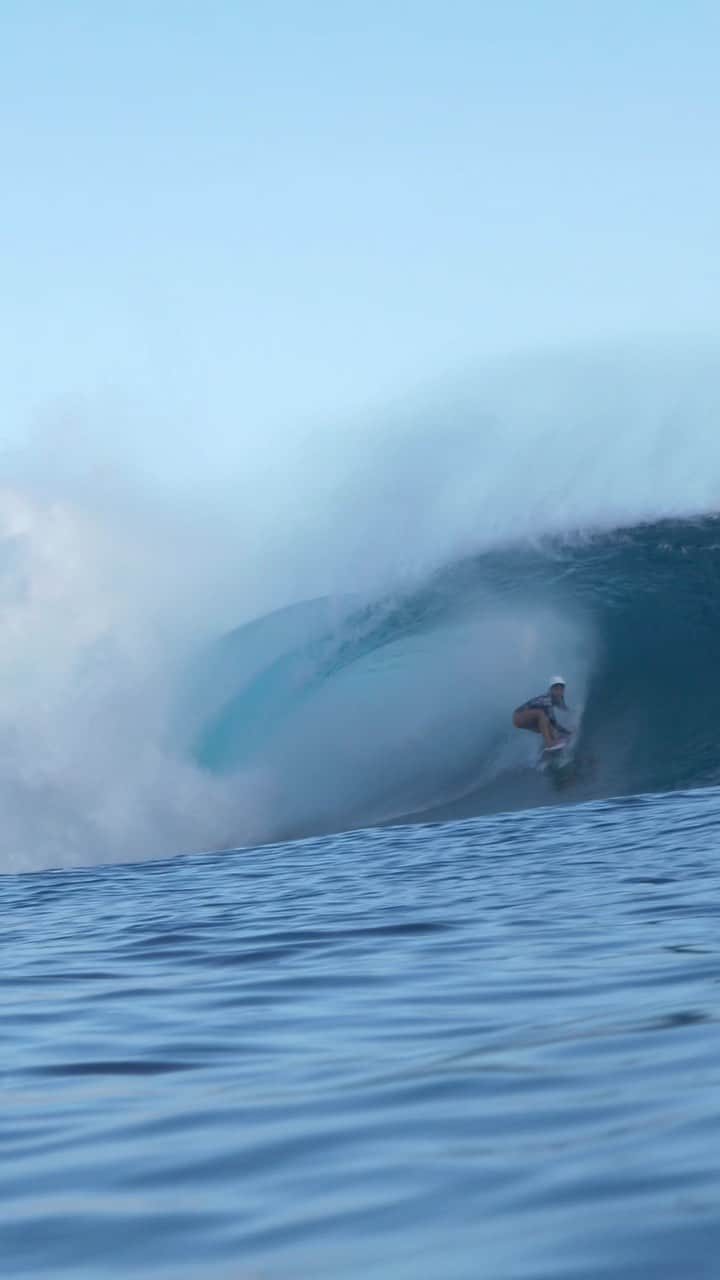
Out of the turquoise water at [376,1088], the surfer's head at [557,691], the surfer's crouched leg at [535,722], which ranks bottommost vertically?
the turquoise water at [376,1088]

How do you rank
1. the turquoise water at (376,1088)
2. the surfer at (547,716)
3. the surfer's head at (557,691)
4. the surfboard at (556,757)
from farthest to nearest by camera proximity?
the surfer's head at (557,691), the surfer at (547,716), the surfboard at (556,757), the turquoise water at (376,1088)

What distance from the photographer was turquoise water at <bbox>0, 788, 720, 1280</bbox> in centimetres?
242

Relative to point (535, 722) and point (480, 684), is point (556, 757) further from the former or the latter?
point (480, 684)

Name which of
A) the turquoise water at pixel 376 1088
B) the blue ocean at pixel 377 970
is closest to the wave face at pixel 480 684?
the blue ocean at pixel 377 970

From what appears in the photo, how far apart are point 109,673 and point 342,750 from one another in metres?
2.80

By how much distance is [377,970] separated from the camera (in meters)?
5.22

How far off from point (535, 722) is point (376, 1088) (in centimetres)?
1163

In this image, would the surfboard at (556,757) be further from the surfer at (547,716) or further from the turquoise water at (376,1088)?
the turquoise water at (376,1088)

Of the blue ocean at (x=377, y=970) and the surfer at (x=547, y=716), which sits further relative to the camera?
the surfer at (x=547, y=716)

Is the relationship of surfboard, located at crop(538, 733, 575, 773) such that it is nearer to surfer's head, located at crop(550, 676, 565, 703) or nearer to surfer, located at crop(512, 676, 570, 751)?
surfer, located at crop(512, 676, 570, 751)

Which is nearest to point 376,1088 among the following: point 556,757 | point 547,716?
point 556,757

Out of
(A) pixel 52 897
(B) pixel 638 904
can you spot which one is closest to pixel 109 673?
(A) pixel 52 897

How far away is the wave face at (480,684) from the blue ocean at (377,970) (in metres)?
0.05

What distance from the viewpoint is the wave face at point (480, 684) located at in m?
14.6
